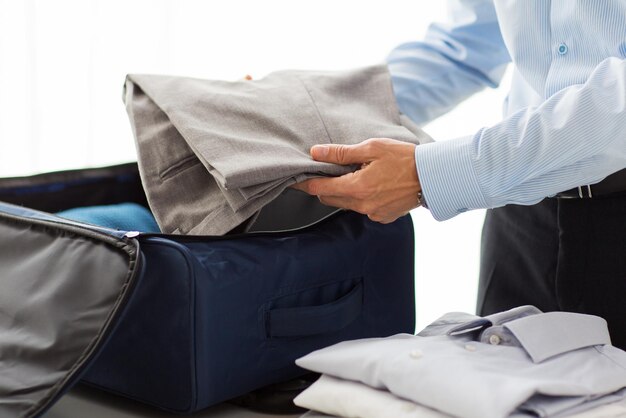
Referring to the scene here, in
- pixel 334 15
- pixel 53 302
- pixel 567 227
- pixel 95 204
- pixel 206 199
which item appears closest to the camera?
pixel 53 302

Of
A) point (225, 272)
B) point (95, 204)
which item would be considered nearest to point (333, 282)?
point (225, 272)

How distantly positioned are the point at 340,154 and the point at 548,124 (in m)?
0.22

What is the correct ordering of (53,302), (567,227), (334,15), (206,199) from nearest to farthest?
(53,302), (206,199), (567,227), (334,15)

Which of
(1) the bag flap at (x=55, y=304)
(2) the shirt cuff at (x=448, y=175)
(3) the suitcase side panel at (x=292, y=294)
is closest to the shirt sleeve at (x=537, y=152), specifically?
(2) the shirt cuff at (x=448, y=175)

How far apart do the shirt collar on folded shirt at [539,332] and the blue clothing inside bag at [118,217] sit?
405 mm

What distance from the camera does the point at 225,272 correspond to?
32.7 inches

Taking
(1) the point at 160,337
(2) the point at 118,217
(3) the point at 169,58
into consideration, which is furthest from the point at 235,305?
(3) the point at 169,58

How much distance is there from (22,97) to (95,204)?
0.95 metres

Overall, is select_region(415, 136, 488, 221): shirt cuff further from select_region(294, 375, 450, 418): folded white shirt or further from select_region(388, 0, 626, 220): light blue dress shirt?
select_region(294, 375, 450, 418): folded white shirt

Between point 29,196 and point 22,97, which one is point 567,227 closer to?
point 29,196

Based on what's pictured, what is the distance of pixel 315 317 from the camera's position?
904mm

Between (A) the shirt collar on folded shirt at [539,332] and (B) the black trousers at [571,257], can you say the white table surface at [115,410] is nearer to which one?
(A) the shirt collar on folded shirt at [539,332]

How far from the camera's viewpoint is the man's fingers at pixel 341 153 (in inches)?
36.6

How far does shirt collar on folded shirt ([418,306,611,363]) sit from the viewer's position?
30.8 inches
